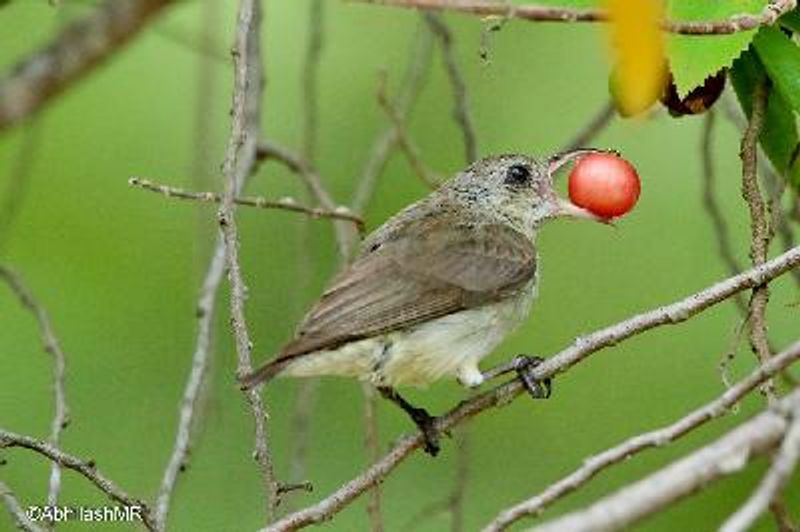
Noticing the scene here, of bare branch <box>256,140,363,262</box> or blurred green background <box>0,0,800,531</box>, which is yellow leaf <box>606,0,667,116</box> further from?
blurred green background <box>0,0,800,531</box>

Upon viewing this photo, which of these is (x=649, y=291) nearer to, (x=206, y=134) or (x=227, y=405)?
(x=227, y=405)

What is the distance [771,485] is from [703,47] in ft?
7.36

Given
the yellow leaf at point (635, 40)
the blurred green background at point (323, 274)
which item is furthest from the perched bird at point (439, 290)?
the yellow leaf at point (635, 40)

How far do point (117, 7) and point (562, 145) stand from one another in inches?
150

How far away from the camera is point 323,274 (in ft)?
22.7

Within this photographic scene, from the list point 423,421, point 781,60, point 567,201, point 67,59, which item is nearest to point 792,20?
point 781,60

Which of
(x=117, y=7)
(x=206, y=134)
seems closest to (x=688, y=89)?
(x=117, y=7)

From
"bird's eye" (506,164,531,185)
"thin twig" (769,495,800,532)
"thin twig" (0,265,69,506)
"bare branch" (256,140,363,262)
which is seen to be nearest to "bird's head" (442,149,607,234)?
"bird's eye" (506,164,531,185)

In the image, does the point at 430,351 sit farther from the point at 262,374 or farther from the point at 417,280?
the point at 262,374

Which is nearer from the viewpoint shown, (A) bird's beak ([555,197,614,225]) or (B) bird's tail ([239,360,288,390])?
(B) bird's tail ([239,360,288,390])

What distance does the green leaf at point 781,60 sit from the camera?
4191mm

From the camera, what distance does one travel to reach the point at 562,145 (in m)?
6.85

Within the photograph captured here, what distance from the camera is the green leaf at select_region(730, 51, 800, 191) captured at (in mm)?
4480

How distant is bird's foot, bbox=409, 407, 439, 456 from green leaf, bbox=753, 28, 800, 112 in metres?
1.14
